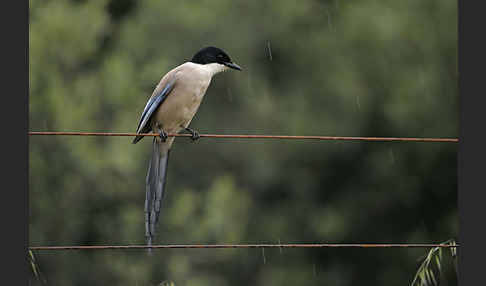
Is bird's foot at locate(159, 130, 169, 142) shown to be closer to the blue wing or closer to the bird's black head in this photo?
the blue wing

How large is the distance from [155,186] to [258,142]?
6.87 meters

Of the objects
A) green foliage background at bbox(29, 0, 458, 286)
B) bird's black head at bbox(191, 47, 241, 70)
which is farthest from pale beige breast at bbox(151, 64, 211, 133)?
green foliage background at bbox(29, 0, 458, 286)

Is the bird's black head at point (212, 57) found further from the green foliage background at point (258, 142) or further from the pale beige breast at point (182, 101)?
the green foliage background at point (258, 142)

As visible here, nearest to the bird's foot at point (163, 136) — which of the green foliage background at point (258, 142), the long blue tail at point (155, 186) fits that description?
the long blue tail at point (155, 186)

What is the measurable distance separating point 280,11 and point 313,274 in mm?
4402

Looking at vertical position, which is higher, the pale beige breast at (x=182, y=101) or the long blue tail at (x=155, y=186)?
the pale beige breast at (x=182, y=101)

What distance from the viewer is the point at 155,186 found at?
5.21m

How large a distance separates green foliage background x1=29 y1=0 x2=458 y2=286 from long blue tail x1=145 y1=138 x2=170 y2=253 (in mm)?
3955

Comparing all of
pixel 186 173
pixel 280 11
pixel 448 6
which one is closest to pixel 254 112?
pixel 186 173

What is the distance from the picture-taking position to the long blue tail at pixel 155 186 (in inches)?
187

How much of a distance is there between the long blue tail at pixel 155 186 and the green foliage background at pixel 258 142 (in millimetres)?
3955

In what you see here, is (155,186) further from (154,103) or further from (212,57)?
(212,57)

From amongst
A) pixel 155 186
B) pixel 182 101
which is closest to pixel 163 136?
pixel 155 186

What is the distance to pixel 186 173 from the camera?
11805 mm
